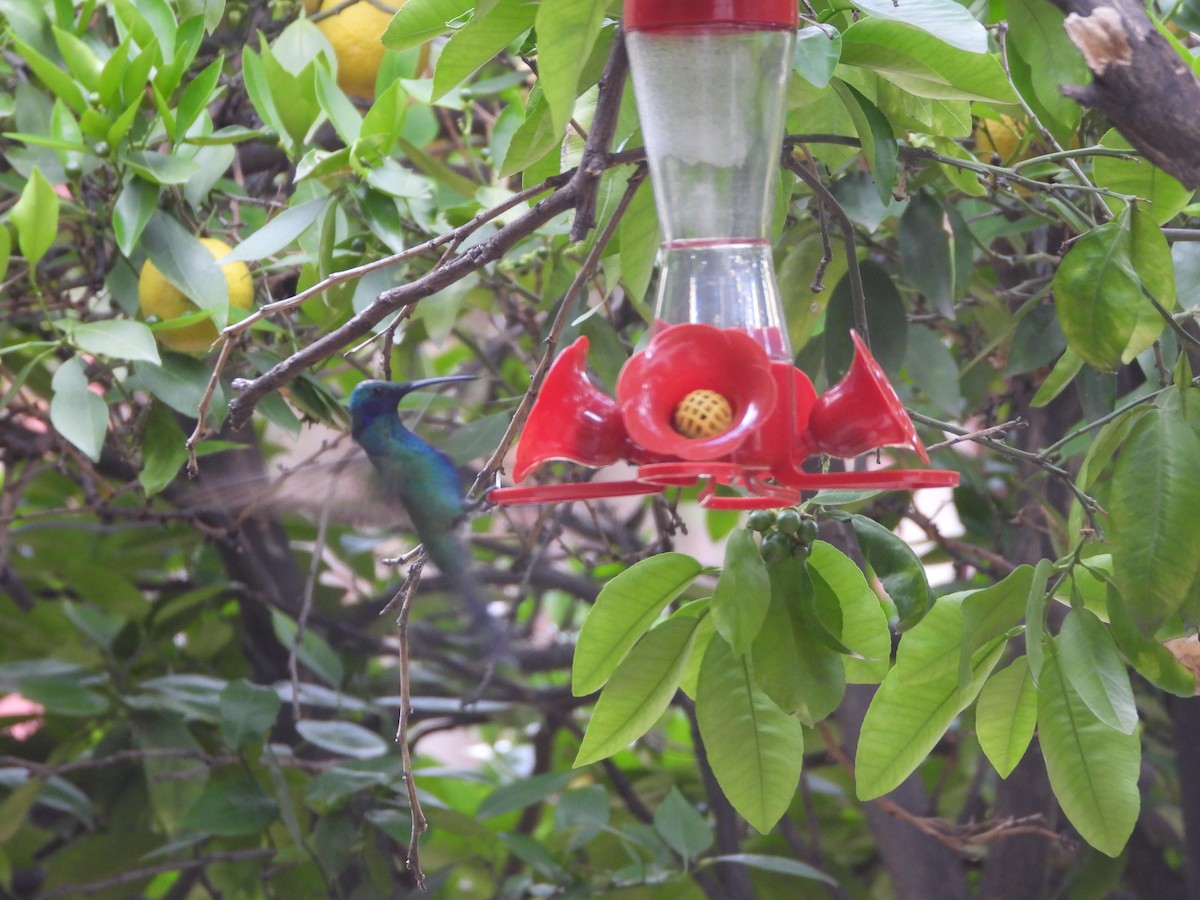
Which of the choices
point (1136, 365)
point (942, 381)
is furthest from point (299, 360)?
point (1136, 365)

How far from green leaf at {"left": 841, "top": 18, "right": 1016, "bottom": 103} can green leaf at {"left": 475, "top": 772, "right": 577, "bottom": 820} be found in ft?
5.35

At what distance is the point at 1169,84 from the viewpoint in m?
1.07

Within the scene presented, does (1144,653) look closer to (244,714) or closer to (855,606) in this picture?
(855,606)

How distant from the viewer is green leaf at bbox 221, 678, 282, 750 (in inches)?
96.1

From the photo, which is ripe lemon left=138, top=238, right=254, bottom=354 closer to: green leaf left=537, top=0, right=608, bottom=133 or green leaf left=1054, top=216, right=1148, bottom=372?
green leaf left=537, top=0, right=608, bottom=133

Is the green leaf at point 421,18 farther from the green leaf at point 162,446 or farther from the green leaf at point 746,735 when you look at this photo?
the green leaf at point 162,446

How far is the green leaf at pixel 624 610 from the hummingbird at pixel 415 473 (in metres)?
0.80

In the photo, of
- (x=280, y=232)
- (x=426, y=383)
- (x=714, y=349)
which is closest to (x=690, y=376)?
(x=714, y=349)

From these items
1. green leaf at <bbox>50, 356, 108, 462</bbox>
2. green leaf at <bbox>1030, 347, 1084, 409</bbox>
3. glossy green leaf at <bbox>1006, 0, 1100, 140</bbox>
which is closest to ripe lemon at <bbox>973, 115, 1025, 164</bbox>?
glossy green leaf at <bbox>1006, 0, 1100, 140</bbox>

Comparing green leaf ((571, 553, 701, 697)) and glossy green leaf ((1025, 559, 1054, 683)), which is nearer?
glossy green leaf ((1025, 559, 1054, 683))

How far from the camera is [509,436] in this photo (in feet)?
3.93

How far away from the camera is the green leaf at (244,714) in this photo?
8.01 feet

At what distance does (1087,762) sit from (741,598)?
38cm

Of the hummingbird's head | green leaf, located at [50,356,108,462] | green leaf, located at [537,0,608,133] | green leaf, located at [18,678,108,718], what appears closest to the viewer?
green leaf, located at [537,0,608,133]
